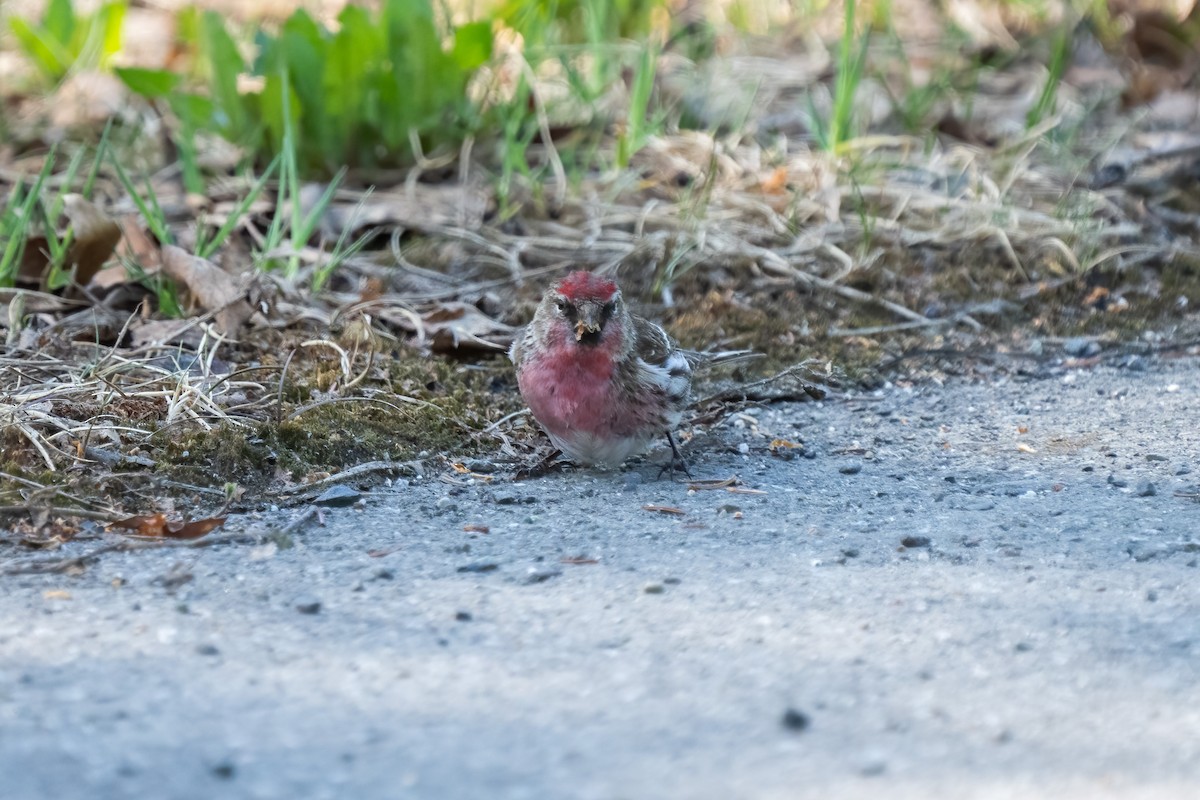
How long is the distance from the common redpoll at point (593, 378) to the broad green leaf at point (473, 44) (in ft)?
6.60

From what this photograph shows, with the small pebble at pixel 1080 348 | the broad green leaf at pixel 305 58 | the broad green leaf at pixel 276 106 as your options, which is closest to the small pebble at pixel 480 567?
the small pebble at pixel 1080 348

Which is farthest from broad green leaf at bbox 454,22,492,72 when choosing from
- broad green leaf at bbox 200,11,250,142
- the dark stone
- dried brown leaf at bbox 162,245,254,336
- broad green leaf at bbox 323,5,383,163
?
the dark stone

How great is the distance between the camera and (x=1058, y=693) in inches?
92.4

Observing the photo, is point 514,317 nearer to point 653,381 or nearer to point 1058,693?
point 653,381

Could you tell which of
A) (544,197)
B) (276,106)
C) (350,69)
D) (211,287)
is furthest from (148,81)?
(544,197)

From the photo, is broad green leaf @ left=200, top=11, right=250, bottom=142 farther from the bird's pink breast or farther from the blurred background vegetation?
the bird's pink breast

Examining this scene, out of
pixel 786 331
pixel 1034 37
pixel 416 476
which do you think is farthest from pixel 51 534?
pixel 1034 37

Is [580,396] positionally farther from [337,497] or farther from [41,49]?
[41,49]

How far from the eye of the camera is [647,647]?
8.27ft

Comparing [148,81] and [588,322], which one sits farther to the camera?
[148,81]

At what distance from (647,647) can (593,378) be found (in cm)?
131

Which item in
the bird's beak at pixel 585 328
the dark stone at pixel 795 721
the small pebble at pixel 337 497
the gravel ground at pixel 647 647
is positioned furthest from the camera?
the bird's beak at pixel 585 328

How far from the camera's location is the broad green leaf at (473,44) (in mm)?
5492

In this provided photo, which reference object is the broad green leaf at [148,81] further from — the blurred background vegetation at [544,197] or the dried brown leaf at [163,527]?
the dried brown leaf at [163,527]
